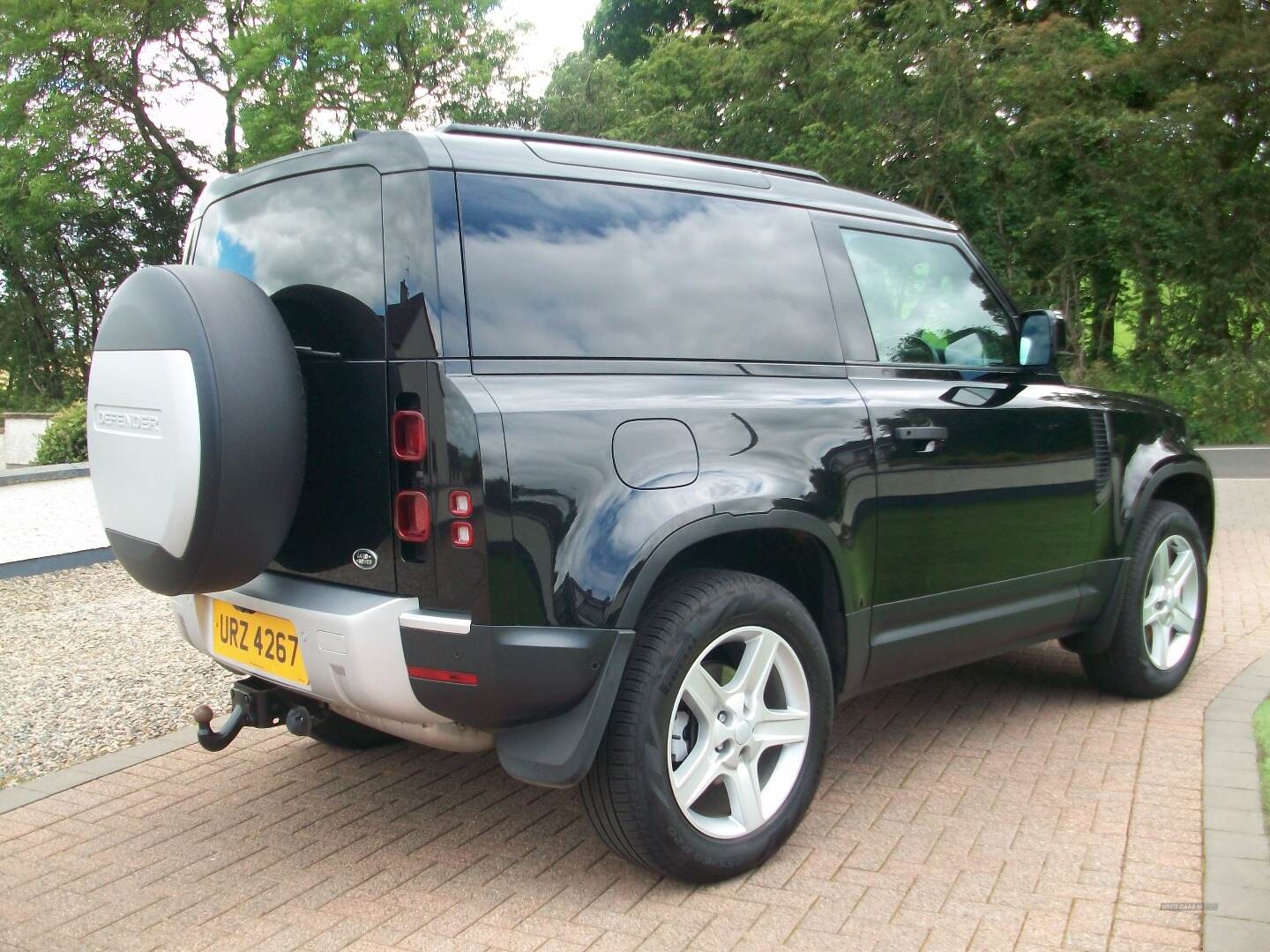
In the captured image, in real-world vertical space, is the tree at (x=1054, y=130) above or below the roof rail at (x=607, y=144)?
above

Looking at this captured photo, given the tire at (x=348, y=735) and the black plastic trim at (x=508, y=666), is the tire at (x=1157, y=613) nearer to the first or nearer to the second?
the black plastic trim at (x=508, y=666)

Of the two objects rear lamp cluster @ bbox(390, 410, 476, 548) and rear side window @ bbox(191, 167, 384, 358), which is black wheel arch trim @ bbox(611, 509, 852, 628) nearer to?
rear lamp cluster @ bbox(390, 410, 476, 548)

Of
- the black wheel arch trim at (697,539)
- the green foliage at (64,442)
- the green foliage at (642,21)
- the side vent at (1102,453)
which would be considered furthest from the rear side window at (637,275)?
the green foliage at (642,21)

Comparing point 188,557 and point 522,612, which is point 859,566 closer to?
point 522,612

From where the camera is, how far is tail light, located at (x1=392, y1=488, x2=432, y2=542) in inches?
109

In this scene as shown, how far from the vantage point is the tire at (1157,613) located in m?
4.63

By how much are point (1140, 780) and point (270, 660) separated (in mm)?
2858

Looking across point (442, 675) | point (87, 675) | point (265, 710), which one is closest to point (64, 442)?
point (87, 675)

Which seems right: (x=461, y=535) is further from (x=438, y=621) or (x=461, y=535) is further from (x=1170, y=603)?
(x=1170, y=603)

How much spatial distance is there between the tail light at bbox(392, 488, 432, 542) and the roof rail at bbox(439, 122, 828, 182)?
3.16 ft

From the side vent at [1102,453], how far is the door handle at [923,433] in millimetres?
967

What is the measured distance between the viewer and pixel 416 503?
2795mm

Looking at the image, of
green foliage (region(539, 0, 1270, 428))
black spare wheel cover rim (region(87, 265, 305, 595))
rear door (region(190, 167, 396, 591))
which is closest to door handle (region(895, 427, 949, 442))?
rear door (region(190, 167, 396, 591))

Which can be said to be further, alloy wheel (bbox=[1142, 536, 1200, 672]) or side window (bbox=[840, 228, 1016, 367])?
alloy wheel (bbox=[1142, 536, 1200, 672])
